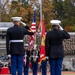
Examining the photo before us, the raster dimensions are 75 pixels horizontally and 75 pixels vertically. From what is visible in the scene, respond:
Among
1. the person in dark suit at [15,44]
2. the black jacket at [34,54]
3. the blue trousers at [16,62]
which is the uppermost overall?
the person in dark suit at [15,44]

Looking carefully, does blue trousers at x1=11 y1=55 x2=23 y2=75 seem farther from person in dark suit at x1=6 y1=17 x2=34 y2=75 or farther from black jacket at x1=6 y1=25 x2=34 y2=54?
black jacket at x1=6 y1=25 x2=34 y2=54

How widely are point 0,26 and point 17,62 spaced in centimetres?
1445

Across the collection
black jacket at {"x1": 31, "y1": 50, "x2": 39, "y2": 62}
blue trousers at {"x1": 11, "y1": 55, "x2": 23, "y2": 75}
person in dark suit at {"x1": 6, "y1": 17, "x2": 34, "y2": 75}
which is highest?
person in dark suit at {"x1": 6, "y1": 17, "x2": 34, "y2": 75}

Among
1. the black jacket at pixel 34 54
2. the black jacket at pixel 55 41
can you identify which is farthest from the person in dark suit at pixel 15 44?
the black jacket at pixel 34 54

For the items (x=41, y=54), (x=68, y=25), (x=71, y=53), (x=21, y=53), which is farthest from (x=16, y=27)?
(x=68, y=25)

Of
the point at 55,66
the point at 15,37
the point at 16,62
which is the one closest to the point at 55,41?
the point at 55,66

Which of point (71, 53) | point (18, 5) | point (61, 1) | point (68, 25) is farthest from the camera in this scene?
point (61, 1)

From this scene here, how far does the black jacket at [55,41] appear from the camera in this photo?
36.6ft

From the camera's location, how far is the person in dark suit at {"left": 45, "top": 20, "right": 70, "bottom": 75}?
11.2m

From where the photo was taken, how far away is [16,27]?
36.7ft

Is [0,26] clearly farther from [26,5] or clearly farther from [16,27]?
[26,5]

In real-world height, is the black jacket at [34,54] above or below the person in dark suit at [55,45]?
below

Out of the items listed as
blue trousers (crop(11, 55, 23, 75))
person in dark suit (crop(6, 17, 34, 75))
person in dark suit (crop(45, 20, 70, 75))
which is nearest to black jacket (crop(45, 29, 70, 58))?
person in dark suit (crop(45, 20, 70, 75))

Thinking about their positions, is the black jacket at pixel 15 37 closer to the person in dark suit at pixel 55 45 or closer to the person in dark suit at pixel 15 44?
the person in dark suit at pixel 15 44
